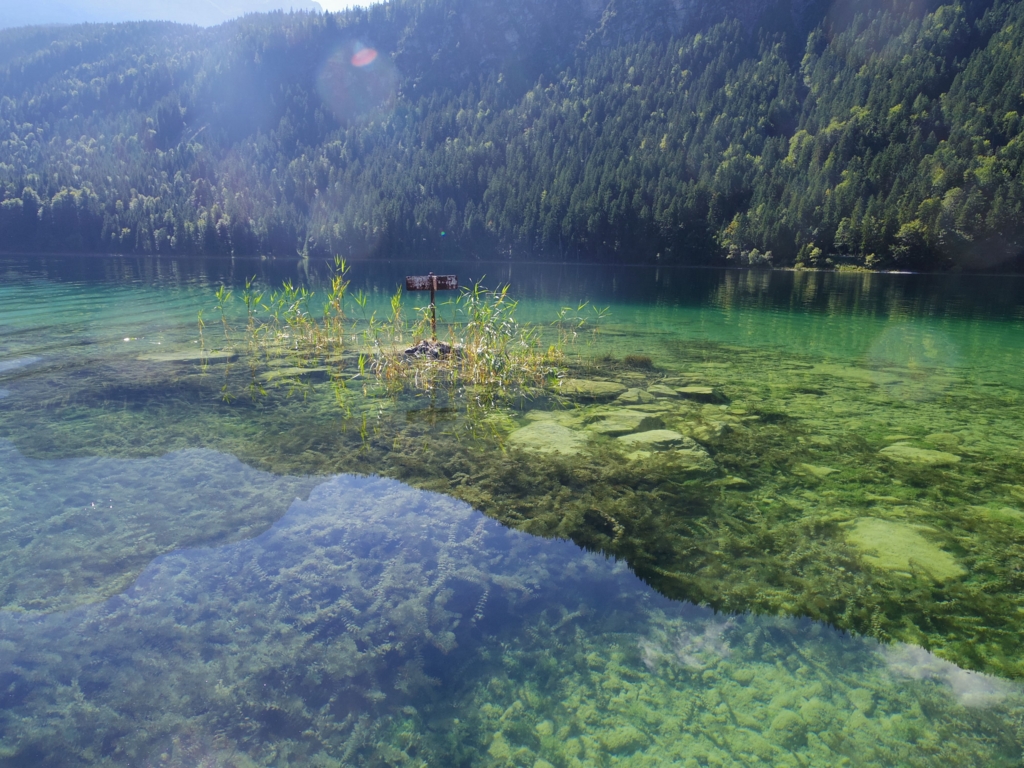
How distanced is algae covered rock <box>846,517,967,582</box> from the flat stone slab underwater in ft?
4.68

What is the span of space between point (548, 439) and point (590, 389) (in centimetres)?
396

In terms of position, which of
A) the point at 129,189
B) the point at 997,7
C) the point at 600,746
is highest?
the point at 997,7

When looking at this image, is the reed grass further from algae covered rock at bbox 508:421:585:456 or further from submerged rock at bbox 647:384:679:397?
submerged rock at bbox 647:384:679:397

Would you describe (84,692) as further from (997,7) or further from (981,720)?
(997,7)

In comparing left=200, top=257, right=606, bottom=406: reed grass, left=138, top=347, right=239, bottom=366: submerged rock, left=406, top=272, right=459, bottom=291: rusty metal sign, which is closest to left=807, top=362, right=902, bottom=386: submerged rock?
left=200, top=257, right=606, bottom=406: reed grass

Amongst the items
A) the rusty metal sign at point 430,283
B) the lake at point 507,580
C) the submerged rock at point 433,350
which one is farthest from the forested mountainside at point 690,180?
the lake at point 507,580

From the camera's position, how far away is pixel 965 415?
11.4 meters

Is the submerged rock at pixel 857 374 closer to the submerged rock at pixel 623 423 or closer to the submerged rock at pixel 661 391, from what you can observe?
the submerged rock at pixel 661 391

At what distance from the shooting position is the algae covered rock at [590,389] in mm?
12641

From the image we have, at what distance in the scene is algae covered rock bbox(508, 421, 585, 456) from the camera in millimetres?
9117

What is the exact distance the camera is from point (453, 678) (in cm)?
440

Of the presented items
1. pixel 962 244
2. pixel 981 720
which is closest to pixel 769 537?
pixel 981 720

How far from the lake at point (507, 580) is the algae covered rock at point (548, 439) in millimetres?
73

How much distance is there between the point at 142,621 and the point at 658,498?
18.5 ft
